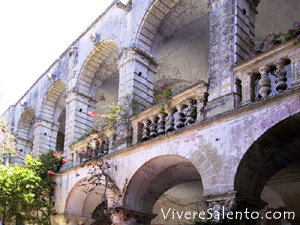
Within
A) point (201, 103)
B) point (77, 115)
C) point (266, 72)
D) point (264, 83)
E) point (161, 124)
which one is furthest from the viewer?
point (77, 115)

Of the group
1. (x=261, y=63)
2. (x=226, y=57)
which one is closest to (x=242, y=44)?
(x=226, y=57)

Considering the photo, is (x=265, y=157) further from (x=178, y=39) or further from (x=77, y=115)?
(x=77, y=115)

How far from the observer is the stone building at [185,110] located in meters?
5.79

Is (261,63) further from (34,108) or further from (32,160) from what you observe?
(34,108)

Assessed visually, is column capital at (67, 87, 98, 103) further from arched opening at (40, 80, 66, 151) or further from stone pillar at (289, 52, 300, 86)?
stone pillar at (289, 52, 300, 86)

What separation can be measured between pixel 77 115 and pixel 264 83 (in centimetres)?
684

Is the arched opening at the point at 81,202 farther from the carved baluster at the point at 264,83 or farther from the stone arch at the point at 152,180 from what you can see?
the carved baluster at the point at 264,83

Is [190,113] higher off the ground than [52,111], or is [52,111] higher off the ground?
[52,111]

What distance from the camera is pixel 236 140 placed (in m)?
5.87

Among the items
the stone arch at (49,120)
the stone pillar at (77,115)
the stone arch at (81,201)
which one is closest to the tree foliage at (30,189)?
the stone arch at (81,201)

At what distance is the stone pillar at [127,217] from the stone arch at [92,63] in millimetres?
5029

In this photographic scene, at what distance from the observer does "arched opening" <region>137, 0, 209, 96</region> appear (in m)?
9.70

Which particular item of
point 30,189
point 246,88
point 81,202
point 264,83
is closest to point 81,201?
point 81,202

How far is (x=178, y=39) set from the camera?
440 inches
